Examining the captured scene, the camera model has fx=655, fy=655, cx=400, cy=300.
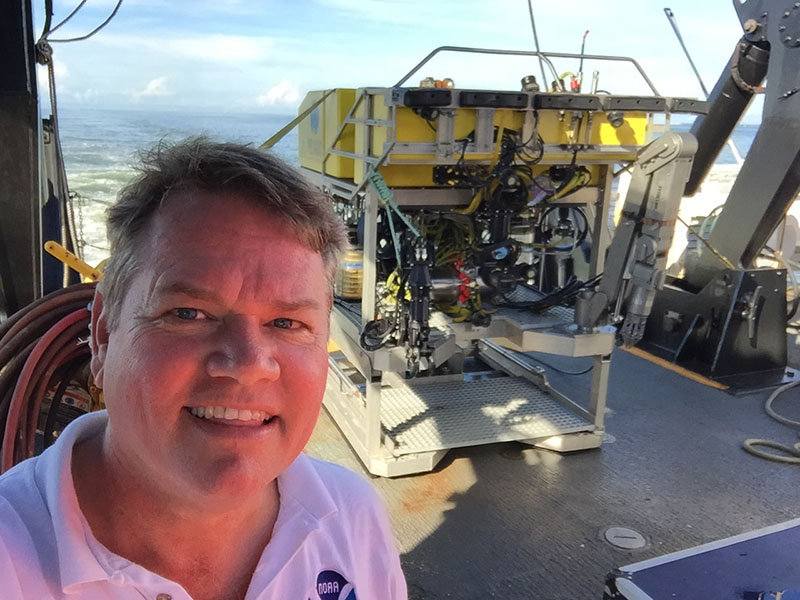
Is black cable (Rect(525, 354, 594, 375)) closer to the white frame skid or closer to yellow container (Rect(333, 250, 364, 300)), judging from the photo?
the white frame skid

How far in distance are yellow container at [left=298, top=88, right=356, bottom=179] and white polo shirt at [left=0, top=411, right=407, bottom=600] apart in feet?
8.96

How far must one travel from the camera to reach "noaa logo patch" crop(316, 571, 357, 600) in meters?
1.20

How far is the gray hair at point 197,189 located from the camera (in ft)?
3.53

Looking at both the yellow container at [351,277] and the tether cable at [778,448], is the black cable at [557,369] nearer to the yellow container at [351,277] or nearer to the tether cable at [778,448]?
the tether cable at [778,448]

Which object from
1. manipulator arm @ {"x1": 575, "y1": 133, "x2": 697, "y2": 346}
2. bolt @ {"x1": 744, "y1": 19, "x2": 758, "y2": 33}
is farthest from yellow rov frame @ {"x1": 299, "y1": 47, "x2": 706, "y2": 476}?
bolt @ {"x1": 744, "y1": 19, "x2": 758, "y2": 33}

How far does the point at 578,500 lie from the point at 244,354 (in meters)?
3.22

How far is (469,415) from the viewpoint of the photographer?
14.5 feet

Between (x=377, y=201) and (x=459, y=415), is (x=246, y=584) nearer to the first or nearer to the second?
(x=377, y=201)

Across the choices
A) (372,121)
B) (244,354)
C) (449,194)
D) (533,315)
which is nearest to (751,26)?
(533,315)

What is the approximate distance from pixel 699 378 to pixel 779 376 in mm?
746

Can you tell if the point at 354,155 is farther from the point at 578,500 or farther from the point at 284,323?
the point at 284,323

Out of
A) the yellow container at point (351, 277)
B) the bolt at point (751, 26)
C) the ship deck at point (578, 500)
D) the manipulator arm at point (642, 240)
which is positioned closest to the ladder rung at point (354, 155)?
the yellow container at point (351, 277)

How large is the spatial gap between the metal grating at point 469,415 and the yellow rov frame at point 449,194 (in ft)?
0.04

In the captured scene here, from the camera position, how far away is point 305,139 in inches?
183
